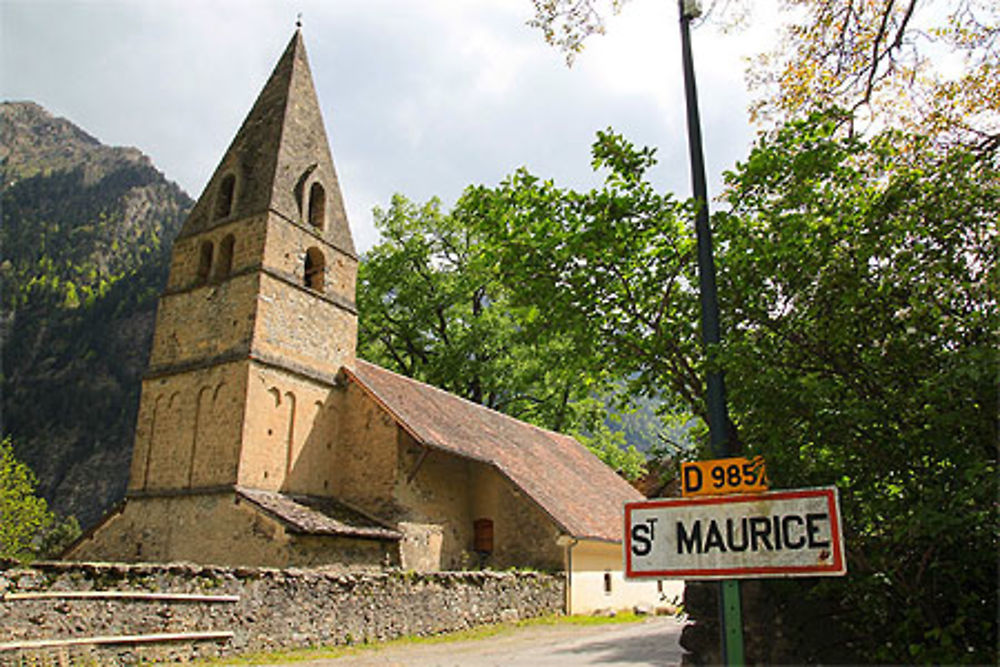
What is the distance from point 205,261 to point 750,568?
67.9ft

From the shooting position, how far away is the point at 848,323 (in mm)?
6211

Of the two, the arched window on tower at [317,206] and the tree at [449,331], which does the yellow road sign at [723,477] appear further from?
the tree at [449,331]

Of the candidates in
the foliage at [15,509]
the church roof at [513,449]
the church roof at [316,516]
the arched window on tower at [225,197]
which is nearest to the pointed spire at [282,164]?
the arched window on tower at [225,197]

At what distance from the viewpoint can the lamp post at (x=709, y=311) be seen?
12.2ft

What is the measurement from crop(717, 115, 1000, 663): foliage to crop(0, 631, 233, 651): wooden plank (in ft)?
29.7

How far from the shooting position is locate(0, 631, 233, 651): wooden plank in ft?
29.1

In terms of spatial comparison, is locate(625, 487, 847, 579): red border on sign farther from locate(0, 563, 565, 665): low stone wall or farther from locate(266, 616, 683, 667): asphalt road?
locate(0, 563, 565, 665): low stone wall

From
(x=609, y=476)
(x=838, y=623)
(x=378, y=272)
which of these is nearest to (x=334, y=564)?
(x=838, y=623)

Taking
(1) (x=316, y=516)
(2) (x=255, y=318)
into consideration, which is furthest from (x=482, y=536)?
(2) (x=255, y=318)

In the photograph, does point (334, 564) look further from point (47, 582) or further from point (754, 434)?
point (754, 434)

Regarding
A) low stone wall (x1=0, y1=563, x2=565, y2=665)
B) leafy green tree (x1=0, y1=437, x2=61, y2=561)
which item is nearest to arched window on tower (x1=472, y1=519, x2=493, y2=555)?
low stone wall (x1=0, y1=563, x2=565, y2=665)

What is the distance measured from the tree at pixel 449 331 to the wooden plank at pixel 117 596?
20.9 meters

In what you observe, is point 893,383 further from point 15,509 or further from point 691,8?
point 15,509

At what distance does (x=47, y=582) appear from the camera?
10.3 meters
